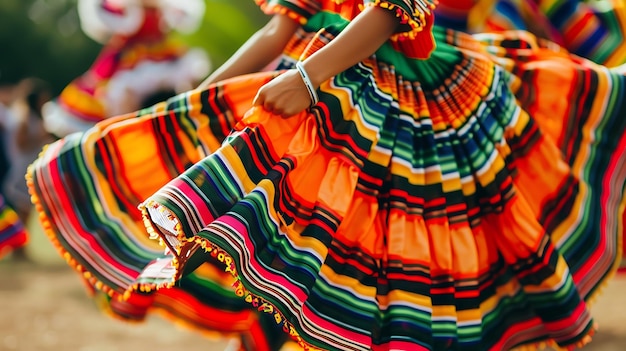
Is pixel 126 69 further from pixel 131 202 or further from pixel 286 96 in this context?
pixel 286 96

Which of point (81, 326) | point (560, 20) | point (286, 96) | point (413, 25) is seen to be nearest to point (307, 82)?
point (286, 96)

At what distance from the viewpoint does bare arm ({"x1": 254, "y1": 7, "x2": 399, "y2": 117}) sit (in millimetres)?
1593

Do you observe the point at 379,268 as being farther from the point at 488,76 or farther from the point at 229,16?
the point at 229,16

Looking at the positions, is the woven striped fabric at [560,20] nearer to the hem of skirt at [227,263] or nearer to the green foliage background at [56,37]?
the hem of skirt at [227,263]

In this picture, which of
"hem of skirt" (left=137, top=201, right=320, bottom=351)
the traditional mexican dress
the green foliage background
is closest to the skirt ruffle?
"hem of skirt" (left=137, top=201, right=320, bottom=351)

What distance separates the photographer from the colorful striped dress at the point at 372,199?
1.52 m

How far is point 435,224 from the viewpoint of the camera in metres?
1.67

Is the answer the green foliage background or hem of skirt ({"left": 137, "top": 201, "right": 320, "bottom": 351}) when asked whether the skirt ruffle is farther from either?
the green foliage background

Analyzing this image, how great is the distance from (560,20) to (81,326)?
2150 millimetres

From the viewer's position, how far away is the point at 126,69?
429 cm

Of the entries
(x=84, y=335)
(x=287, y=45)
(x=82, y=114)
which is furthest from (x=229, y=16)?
(x=287, y=45)

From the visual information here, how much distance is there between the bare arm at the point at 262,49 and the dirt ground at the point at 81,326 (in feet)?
4.20

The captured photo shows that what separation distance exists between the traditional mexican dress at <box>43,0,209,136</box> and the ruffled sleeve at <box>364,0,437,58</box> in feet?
8.67

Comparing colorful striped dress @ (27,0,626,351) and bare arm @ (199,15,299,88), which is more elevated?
bare arm @ (199,15,299,88)
